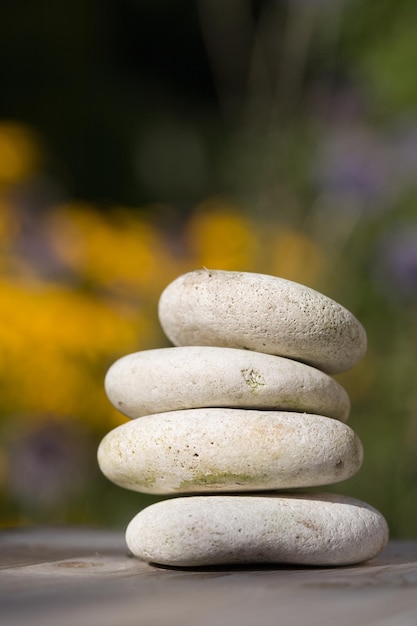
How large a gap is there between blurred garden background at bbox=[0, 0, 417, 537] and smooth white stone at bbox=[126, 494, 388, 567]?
5.04ft

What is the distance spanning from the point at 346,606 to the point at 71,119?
524 cm

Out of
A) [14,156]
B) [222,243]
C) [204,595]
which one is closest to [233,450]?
[204,595]

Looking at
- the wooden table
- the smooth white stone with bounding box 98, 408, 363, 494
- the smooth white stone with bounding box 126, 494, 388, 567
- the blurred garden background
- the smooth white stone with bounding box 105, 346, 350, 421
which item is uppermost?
the blurred garden background

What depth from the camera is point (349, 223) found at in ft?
12.5

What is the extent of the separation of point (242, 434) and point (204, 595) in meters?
0.38

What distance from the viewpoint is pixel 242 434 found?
1686 mm

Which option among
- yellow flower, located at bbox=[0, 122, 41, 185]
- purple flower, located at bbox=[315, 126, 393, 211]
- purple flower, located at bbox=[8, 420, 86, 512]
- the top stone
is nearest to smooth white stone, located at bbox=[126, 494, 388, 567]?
the top stone

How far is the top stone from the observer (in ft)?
5.70

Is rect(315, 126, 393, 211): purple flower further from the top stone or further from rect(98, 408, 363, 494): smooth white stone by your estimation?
rect(98, 408, 363, 494): smooth white stone

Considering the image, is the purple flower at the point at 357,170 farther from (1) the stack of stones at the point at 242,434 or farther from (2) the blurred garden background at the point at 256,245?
(1) the stack of stones at the point at 242,434

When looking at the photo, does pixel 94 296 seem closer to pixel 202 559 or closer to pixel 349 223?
pixel 349 223

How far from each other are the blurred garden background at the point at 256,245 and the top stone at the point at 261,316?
1.50 m

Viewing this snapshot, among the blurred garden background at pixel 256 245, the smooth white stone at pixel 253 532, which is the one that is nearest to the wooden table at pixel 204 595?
the smooth white stone at pixel 253 532

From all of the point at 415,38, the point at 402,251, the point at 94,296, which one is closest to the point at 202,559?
the point at 402,251
